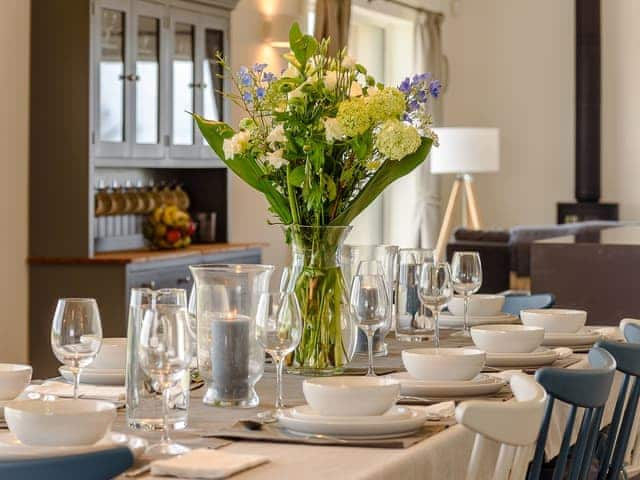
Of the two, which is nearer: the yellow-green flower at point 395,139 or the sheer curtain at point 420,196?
the yellow-green flower at point 395,139

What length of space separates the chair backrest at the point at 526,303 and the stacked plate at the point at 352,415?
6.56 ft

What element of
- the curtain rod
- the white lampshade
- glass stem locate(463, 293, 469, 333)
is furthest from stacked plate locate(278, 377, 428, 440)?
the curtain rod

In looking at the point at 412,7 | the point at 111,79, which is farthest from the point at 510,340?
the point at 412,7

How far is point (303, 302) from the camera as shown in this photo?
2920 millimetres

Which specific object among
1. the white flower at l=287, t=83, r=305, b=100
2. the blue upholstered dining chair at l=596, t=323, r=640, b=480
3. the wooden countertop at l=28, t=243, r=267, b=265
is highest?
the white flower at l=287, t=83, r=305, b=100

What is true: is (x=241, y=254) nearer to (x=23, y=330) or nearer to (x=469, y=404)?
(x=23, y=330)

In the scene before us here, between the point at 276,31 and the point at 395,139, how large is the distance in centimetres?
548

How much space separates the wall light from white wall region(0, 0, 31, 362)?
2.29 metres

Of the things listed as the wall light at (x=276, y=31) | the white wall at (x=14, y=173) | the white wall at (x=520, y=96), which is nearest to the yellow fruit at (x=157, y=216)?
the white wall at (x=14, y=173)

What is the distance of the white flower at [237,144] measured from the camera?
9.61 feet

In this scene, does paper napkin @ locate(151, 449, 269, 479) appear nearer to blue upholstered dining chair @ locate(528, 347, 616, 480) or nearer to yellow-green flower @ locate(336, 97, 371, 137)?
blue upholstered dining chair @ locate(528, 347, 616, 480)

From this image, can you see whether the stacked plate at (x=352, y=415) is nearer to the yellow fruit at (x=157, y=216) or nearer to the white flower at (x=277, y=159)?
the white flower at (x=277, y=159)

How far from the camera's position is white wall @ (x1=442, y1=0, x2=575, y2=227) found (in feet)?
40.2

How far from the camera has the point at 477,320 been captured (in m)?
3.83
